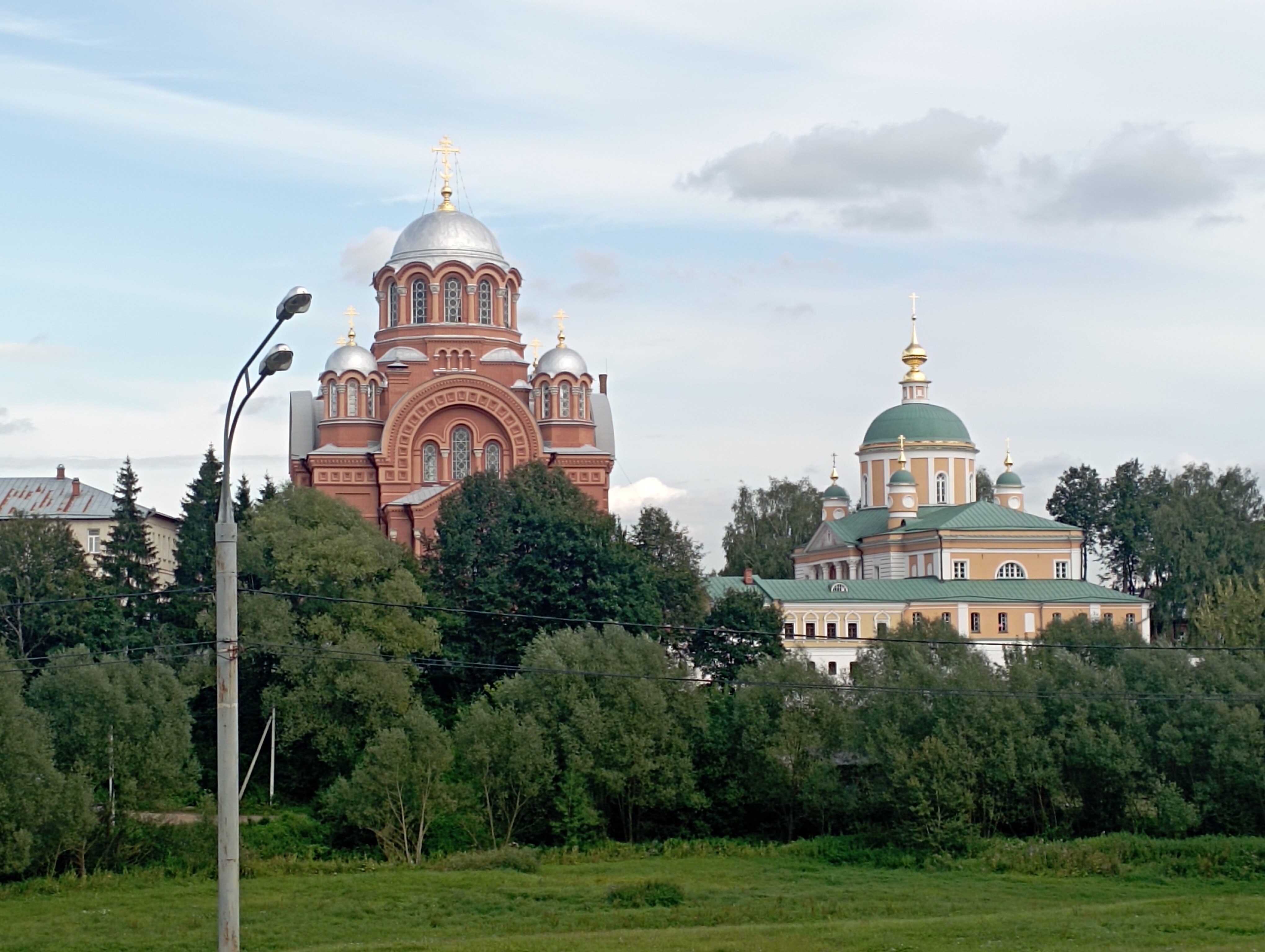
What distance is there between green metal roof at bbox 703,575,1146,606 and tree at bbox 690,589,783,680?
375 inches

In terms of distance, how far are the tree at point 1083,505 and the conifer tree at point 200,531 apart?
128 feet

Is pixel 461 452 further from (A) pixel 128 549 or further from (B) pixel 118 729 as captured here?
(B) pixel 118 729

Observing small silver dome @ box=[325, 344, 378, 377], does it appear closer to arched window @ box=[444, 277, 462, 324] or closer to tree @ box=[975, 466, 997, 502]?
arched window @ box=[444, 277, 462, 324]

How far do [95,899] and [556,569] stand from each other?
16158 millimetres

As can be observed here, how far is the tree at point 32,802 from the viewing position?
28281mm

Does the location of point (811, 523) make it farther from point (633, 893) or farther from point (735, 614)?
point (633, 893)

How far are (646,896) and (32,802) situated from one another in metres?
10.6

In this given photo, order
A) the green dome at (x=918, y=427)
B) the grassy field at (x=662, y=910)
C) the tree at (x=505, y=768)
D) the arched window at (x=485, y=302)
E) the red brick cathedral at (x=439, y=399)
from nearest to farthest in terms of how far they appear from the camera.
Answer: the grassy field at (x=662, y=910)
the tree at (x=505, y=768)
the red brick cathedral at (x=439, y=399)
the arched window at (x=485, y=302)
the green dome at (x=918, y=427)

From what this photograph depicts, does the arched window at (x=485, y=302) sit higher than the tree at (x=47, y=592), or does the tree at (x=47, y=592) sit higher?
the arched window at (x=485, y=302)

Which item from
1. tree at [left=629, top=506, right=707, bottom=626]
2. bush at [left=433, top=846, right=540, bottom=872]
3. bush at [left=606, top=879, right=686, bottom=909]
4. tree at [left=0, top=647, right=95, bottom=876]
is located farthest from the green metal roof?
bush at [left=606, top=879, right=686, bottom=909]

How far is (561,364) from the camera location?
5197cm

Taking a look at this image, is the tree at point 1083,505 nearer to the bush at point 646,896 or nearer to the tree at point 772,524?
the tree at point 772,524

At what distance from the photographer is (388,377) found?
168 ft

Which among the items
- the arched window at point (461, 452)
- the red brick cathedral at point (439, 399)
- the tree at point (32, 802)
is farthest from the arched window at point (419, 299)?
the tree at point (32, 802)
